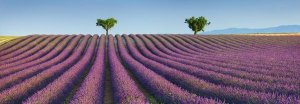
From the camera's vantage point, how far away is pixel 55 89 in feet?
34.3

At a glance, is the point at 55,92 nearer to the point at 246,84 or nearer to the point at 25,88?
the point at 25,88

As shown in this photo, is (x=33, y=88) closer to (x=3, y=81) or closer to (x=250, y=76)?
(x=3, y=81)

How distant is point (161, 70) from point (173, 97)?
627cm

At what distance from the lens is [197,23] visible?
63.8 metres

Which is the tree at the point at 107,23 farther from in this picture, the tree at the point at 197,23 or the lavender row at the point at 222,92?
the lavender row at the point at 222,92

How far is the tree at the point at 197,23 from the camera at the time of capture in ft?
209

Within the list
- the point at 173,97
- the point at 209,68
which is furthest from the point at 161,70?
the point at 173,97

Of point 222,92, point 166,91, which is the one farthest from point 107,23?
point 222,92

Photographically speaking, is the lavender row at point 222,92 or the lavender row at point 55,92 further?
the lavender row at point 55,92

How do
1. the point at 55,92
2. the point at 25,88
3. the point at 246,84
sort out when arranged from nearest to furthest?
1. the point at 55,92
2. the point at 246,84
3. the point at 25,88

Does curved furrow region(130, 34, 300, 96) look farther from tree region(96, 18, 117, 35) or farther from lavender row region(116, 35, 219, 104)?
tree region(96, 18, 117, 35)

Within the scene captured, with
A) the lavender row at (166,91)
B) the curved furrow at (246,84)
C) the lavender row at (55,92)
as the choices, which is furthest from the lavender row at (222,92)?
the lavender row at (55,92)

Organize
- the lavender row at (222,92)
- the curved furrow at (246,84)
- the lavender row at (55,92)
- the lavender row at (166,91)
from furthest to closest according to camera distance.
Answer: the curved furrow at (246,84) < the lavender row at (55,92) < the lavender row at (166,91) < the lavender row at (222,92)

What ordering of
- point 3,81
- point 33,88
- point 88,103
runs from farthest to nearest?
point 3,81
point 33,88
point 88,103
